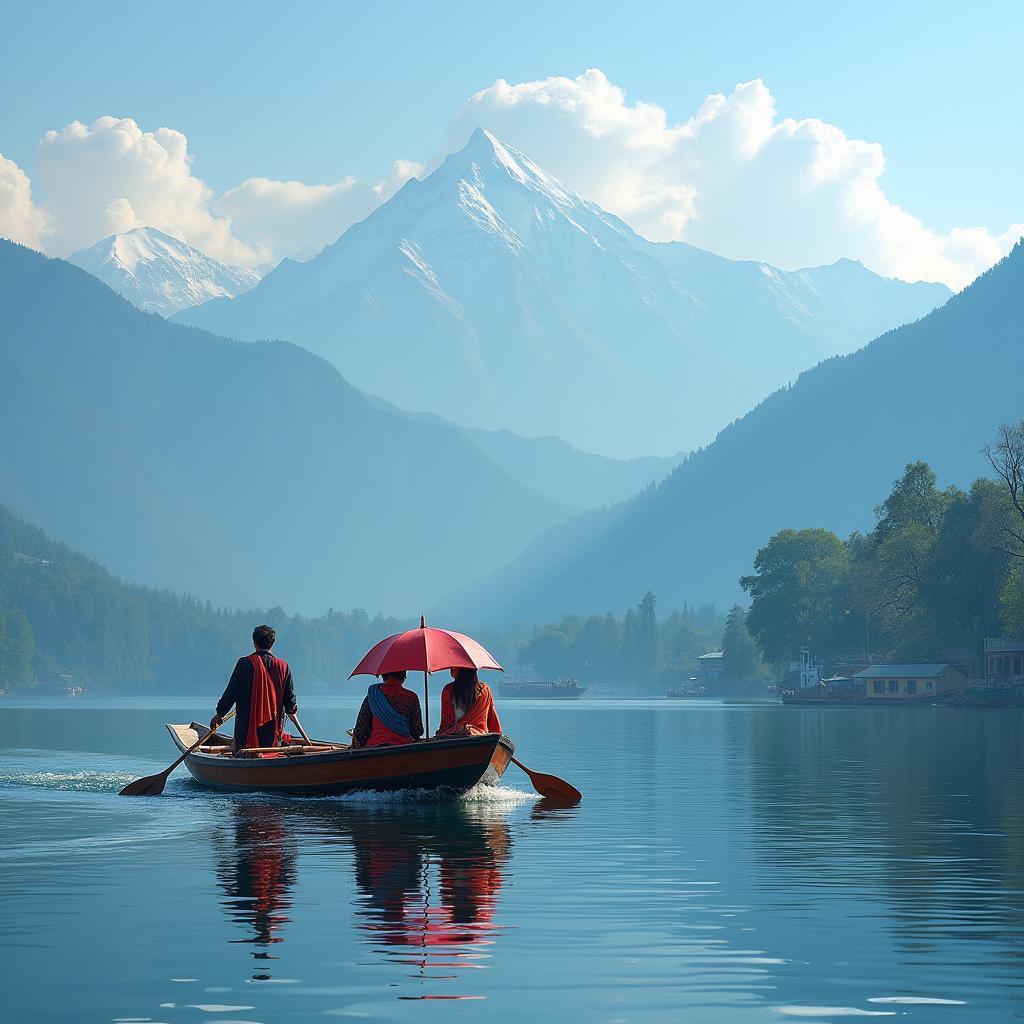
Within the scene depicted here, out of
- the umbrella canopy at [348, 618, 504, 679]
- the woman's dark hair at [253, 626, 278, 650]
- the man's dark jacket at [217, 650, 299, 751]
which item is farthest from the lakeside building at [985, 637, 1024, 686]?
the woman's dark hair at [253, 626, 278, 650]

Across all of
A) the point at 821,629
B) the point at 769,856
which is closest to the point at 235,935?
the point at 769,856

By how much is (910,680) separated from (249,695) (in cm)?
13514

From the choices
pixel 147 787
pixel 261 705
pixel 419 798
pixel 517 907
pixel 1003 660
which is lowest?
pixel 517 907

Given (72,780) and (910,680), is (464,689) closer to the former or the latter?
(72,780)

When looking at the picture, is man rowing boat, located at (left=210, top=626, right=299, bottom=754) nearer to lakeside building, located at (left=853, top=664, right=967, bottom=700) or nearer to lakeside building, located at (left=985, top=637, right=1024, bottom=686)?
lakeside building, located at (left=985, top=637, right=1024, bottom=686)

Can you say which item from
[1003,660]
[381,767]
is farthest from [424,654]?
[1003,660]

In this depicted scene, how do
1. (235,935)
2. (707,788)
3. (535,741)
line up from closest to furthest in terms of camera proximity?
(235,935)
(707,788)
(535,741)

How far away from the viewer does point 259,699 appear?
40.0 m

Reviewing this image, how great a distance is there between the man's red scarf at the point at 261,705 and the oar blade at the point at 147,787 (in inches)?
160

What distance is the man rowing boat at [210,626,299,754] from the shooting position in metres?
→ 39.1

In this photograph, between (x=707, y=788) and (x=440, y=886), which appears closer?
(x=440, y=886)

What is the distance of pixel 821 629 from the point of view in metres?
199

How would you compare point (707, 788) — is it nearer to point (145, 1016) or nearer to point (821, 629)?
point (145, 1016)

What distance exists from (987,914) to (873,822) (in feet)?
46.1
